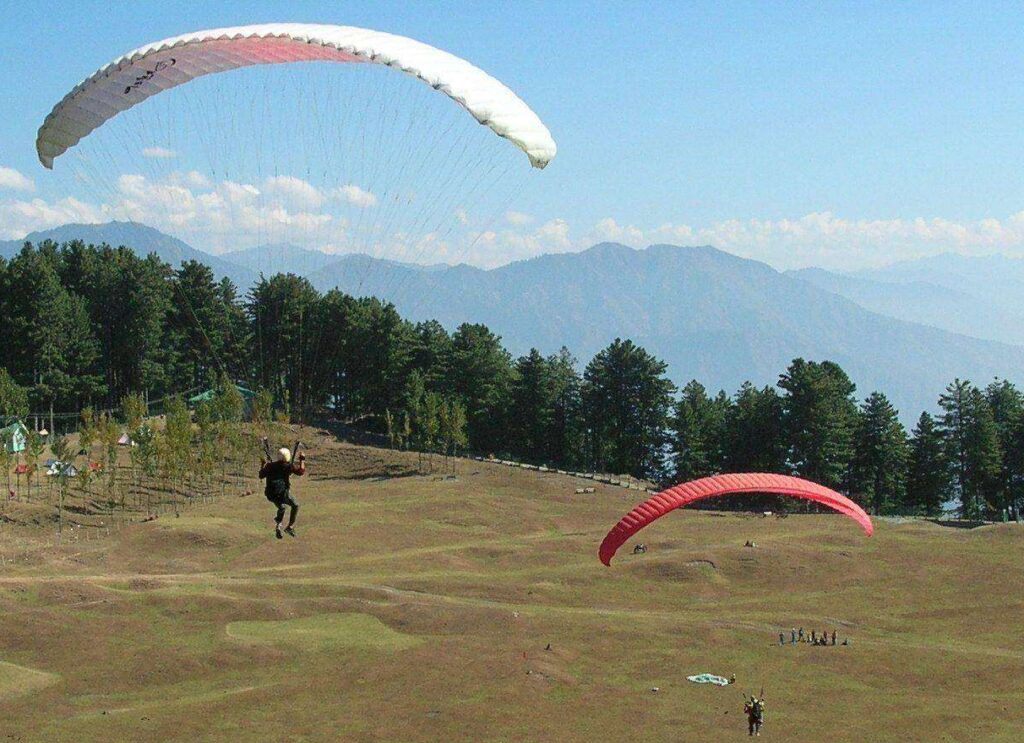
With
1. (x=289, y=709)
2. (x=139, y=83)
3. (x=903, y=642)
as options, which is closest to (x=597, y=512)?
(x=903, y=642)

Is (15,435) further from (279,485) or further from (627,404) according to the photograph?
(279,485)

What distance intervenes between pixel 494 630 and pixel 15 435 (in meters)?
53.5

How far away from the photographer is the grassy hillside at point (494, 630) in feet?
108

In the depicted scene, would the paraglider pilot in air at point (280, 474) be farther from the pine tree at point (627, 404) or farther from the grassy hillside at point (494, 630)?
the pine tree at point (627, 404)

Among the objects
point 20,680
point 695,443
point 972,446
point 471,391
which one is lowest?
point 20,680

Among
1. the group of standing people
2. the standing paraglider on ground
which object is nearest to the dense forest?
the group of standing people

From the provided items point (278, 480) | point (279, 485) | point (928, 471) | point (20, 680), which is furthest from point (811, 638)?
point (928, 471)

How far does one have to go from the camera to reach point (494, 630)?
43969mm

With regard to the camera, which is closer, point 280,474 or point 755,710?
point 280,474

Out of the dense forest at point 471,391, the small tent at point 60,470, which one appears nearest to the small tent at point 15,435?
the dense forest at point 471,391

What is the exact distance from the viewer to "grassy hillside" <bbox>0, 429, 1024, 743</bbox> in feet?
108

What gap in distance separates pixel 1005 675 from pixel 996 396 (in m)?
67.8

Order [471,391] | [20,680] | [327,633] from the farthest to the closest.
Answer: [471,391] → [327,633] → [20,680]

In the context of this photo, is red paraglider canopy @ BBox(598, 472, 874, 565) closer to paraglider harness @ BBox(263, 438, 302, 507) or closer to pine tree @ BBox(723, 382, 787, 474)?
paraglider harness @ BBox(263, 438, 302, 507)
